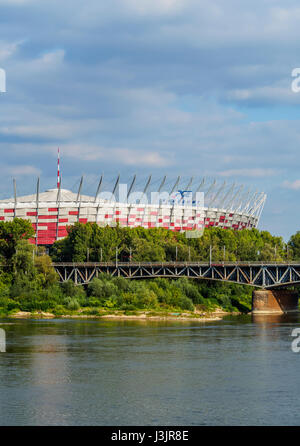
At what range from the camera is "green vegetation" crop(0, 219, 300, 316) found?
10638cm

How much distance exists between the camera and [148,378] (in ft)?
155

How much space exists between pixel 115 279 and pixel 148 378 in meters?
69.3

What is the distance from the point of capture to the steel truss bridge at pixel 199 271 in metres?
118

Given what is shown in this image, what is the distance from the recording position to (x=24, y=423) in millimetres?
35062

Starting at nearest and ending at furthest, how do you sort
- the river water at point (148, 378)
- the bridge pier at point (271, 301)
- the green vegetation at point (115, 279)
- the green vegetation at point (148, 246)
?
the river water at point (148, 378)
the green vegetation at point (115, 279)
the bridge pier at point (271, 301)
the green vegetation at point (148, 246)

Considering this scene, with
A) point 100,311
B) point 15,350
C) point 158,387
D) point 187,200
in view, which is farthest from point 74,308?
point 187,200

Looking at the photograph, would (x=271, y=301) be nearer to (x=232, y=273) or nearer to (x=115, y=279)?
(x=232, y=273)
